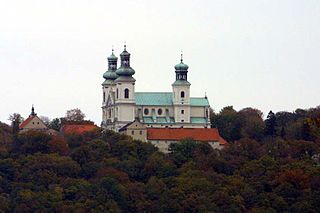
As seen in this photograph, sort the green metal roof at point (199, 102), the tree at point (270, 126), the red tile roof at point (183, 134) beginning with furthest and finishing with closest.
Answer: the tree at point (270, 126) → the green metal roof at point (199, 102) → the red tile roof at point (183, 134)

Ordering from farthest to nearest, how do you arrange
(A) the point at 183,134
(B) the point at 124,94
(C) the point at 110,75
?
(C) the point at 110,75
(B) the point at 124,94
(A) the point at 183,134

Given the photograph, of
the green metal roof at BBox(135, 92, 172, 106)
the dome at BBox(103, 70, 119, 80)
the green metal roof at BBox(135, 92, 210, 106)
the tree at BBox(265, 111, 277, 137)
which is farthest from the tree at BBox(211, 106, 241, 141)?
the dome at BBox(103, 70, 119, 80)

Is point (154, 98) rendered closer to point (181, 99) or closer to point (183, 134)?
point (181, 99)

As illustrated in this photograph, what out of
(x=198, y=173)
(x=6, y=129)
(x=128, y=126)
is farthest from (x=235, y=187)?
(x=6, y=129)

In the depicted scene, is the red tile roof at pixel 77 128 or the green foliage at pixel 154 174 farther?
the red tile roof at pixel 77 128

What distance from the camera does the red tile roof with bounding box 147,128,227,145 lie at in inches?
4838

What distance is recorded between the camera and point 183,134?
123 meters

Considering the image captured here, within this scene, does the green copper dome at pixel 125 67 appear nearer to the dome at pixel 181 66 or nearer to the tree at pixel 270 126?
the dome at pixel 181 66

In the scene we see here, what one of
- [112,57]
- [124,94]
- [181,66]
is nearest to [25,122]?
[124,94]

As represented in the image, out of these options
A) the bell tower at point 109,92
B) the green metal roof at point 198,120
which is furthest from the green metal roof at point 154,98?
the green metal roof at point 198,120

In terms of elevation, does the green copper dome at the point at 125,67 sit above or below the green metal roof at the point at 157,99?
above

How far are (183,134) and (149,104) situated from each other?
19.4 ft

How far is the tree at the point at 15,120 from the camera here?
12722 centimetres

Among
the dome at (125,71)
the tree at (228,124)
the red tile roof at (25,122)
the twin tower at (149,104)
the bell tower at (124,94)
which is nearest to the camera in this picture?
the bell tower at (124,94)
